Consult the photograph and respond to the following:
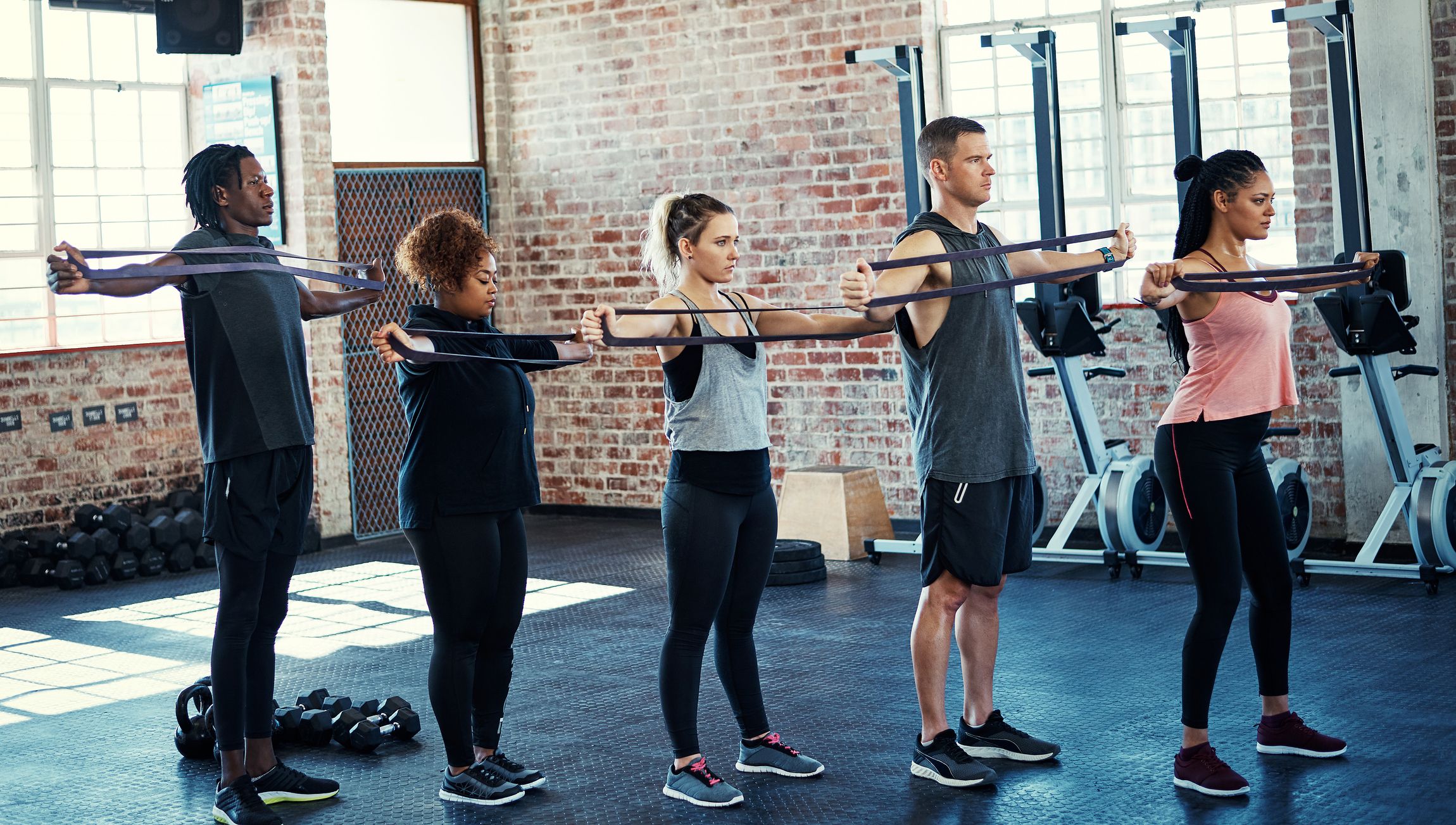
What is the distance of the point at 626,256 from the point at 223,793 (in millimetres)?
5532

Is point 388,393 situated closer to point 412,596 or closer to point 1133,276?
point 412,596

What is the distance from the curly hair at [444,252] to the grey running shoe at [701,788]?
4.29 feet

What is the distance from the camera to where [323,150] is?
8.32m

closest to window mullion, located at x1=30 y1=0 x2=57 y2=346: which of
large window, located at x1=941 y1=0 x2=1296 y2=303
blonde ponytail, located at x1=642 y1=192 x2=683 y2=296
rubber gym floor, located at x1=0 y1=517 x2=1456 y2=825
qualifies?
rubber gym floor, located at x1=0 y1=517 x2=1456 y2=825

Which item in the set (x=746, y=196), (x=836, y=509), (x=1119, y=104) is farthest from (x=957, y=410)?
(x=746, y=196)

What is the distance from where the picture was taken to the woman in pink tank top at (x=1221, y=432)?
3594 mm

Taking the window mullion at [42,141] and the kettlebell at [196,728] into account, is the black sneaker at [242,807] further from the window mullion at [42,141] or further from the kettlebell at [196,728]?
the window mullion at [42,141]

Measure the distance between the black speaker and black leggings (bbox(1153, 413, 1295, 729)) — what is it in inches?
230

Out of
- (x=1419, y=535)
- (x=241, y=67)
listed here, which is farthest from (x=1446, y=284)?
(x=241, y=67)

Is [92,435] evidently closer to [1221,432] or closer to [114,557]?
[114,557]

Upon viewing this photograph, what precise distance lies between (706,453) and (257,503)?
1.07 m

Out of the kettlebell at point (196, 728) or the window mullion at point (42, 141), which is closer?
the kettlebell at point (196, 728)

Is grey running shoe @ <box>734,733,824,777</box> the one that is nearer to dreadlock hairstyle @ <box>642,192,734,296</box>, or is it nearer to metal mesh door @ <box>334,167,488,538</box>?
dreadlock hairstyle @ <box>642,192,734,296</box>

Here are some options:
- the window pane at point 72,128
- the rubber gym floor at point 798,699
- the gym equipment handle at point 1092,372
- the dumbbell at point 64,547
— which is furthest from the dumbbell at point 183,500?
the gym equipment handle at point 1092,372
